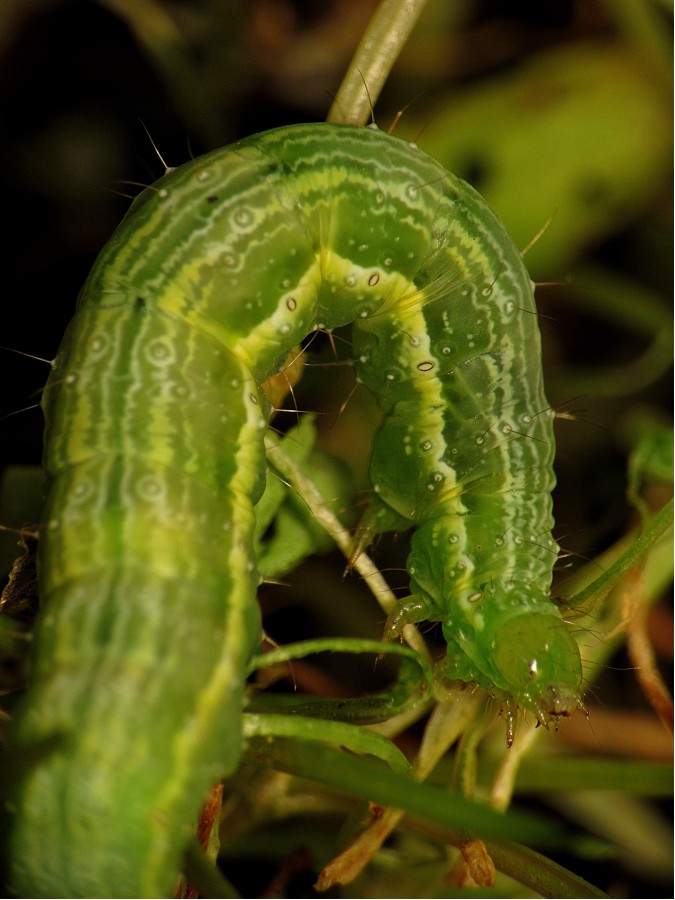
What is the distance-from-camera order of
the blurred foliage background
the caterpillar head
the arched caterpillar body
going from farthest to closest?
1. the blurred foliage background
2. the caterpillar head
3. the arched caterpillar body

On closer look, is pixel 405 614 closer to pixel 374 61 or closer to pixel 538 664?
pixel 538 664

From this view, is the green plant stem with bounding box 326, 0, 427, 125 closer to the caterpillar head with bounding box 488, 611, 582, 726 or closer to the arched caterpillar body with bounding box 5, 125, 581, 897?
the arched caterpillar body with bounding box 5, 125, 581, 897

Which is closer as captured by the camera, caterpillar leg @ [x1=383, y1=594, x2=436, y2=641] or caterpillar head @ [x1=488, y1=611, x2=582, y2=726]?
caterpillar head @ [x1=488, y1=611, x2=582, y2=726]

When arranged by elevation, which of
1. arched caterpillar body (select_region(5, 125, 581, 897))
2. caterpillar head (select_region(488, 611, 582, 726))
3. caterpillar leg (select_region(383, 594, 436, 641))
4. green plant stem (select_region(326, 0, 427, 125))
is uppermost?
green plant stem (select_region(326, 0, 427, 125))

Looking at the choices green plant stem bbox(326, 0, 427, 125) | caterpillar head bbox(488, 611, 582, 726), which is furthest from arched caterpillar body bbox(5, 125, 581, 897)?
green plant stem bbox(326, 0, 427, 125)

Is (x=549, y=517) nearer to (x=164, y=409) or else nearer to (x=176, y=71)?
(x=164, y=409)

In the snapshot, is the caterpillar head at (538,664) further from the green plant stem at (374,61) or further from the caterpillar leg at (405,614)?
the green plant stem at (374,61)

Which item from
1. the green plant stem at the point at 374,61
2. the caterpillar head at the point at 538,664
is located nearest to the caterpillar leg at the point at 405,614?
the caterpillar head at the point at 538,664

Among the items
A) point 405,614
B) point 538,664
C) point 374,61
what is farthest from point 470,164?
point 538,664

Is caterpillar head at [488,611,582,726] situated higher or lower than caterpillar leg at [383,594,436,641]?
higher
